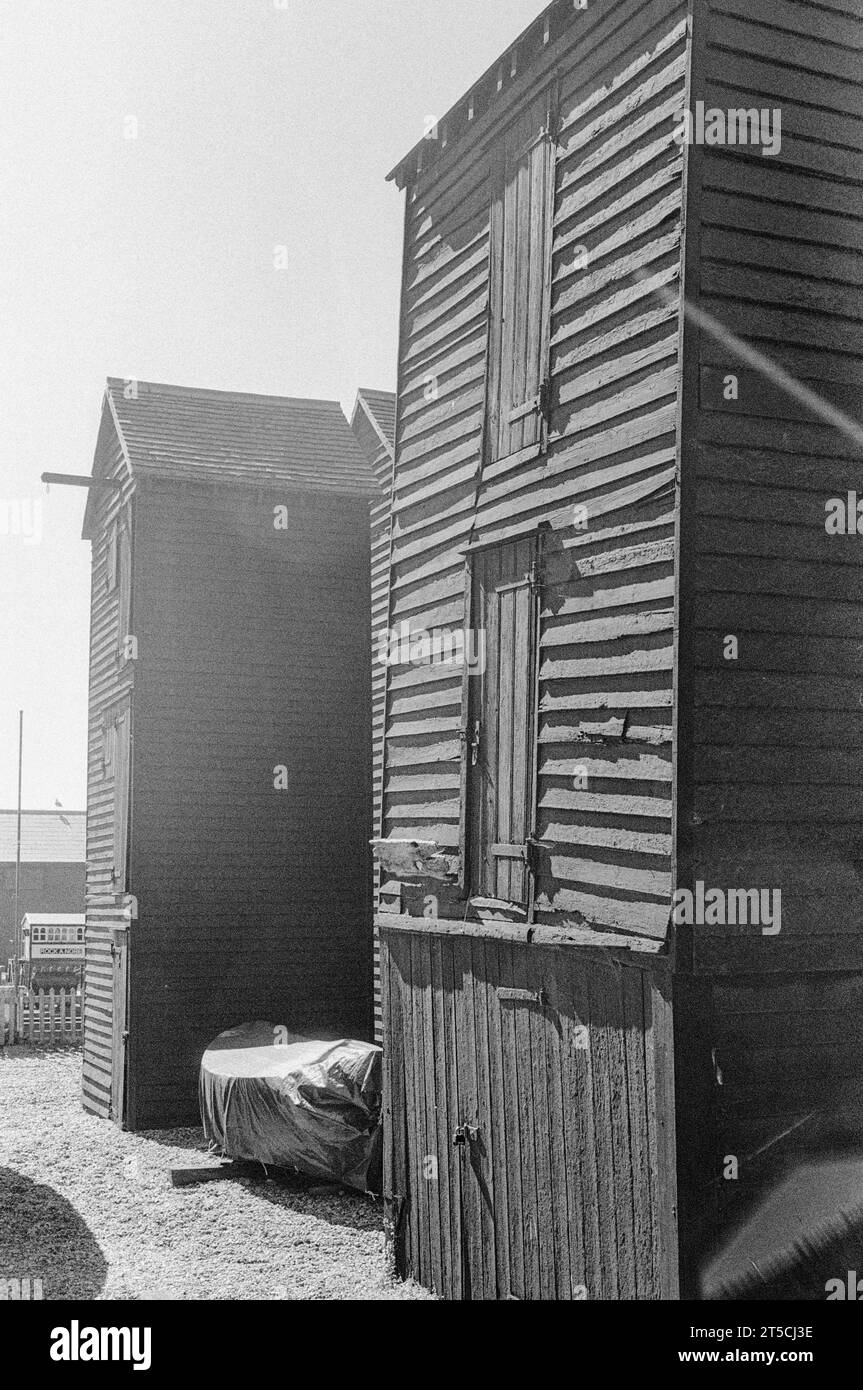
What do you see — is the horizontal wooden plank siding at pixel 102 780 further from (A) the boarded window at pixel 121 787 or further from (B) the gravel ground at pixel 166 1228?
(B) the gravel ground at pixel 166 1228

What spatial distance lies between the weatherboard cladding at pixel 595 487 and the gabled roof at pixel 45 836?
131 feet

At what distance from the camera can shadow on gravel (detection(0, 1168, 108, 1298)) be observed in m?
9.93

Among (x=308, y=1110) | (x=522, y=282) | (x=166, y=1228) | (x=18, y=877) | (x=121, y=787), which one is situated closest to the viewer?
(x=522, y=282)

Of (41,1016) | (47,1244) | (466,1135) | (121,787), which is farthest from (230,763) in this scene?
(41,1016)

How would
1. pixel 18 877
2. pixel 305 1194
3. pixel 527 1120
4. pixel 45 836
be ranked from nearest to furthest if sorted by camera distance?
pixel 527 1120
pixel 305 1194
pixel 18 877
pixel 45 836

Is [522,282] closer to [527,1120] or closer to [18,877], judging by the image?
[527,1120]

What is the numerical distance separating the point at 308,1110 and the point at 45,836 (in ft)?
136

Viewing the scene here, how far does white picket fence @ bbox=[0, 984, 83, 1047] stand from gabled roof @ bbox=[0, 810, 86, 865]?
2133cm

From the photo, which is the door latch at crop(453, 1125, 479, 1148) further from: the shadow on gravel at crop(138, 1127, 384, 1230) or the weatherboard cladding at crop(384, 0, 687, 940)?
the shadow on gravel at crop(138, 1127, 384, 1230)

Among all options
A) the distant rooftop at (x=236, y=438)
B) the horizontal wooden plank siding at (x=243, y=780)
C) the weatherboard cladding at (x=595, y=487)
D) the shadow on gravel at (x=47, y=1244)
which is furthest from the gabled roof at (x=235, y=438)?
the shadow on gravel at (x=47, y=1244)

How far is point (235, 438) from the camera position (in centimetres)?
1895

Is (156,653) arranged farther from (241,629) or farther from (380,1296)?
(380,1296)

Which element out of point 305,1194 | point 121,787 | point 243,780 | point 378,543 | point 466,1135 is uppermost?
point 378,543

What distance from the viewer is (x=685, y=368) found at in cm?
738
